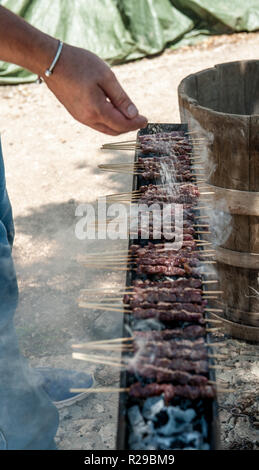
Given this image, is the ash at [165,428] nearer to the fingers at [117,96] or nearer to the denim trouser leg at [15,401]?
the denim trouser leg at [15,401]

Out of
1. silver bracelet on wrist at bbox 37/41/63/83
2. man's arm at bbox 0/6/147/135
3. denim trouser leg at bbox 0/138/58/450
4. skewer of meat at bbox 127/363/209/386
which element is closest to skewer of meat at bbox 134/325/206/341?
skewer of meat at bbox 127/363/209/386

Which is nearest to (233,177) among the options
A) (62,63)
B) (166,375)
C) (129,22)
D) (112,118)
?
(112,118)

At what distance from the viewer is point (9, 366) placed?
3115 mm

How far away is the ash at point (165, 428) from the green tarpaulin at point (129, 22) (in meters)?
8.62

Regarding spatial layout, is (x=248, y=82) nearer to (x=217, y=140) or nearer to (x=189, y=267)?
(x=217, y=140)

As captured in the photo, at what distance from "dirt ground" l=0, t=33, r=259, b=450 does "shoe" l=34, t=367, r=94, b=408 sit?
8 centimetres

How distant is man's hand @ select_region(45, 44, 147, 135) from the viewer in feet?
7.84

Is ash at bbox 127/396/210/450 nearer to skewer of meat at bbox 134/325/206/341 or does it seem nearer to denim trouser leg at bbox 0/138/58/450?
skewer of meat at bbox 134/325/206/341

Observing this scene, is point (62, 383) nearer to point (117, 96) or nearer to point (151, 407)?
point (151, 407)

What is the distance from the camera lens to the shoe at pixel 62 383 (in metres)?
3.74

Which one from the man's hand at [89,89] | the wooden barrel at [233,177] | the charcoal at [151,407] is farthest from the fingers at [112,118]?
the charcoal at [151,407]

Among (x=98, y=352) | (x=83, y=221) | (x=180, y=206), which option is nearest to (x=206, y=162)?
(x=180, y=206)

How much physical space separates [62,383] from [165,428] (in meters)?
1.89

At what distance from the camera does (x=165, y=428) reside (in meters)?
2.03
